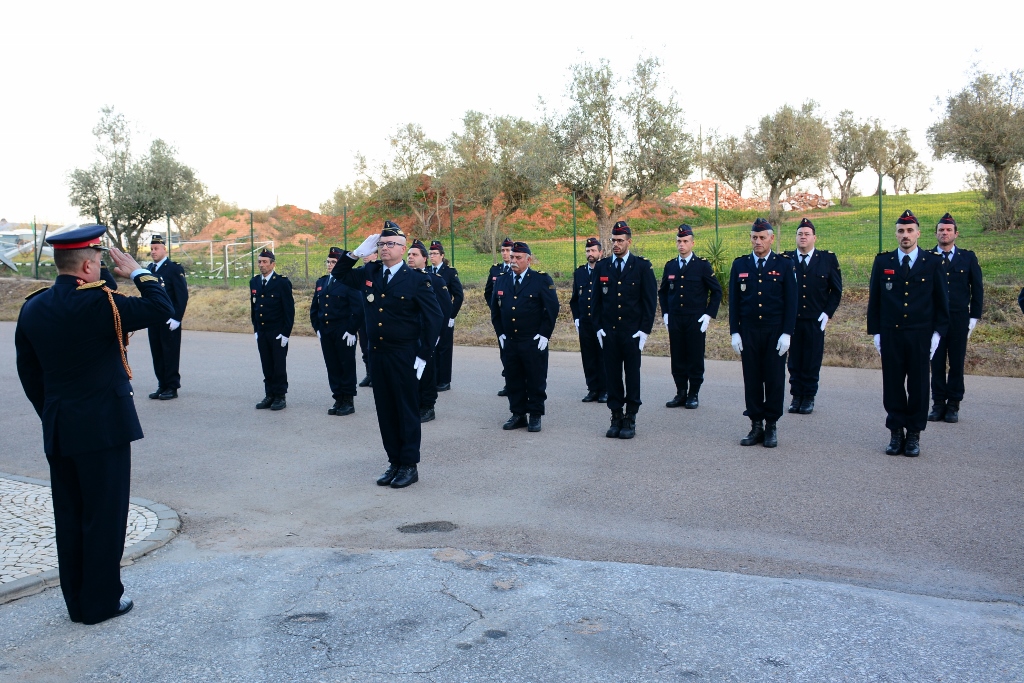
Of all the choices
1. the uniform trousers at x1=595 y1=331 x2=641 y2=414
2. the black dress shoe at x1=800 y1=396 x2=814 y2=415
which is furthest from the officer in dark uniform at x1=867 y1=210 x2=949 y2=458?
the uniform trousers at x1=595 y1=331 x2=641 y2=414

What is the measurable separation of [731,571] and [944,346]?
18.4 ft

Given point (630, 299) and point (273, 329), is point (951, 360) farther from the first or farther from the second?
point (273, 329)

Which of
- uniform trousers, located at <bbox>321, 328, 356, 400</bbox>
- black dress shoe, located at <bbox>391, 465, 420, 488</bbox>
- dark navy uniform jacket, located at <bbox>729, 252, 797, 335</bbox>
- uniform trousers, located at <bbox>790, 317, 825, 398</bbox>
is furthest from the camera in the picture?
uniform trousers, located at <bbox>321, 328, 356, 400</bbox>

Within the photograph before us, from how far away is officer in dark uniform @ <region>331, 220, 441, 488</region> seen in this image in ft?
23.7

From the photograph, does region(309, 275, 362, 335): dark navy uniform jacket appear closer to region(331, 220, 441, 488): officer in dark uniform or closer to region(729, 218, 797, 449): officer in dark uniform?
region(331, 220, 441, 488): officer in dark uniform

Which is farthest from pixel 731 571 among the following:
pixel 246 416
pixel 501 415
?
pixel 246 416

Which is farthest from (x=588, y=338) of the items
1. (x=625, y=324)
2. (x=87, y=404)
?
(x=87, y=404)

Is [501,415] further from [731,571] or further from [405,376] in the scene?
[731,571]

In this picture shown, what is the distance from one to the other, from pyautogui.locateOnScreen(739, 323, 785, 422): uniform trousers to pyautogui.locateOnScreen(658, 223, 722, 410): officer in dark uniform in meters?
1.93

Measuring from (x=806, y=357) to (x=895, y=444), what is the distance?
2.35 metres

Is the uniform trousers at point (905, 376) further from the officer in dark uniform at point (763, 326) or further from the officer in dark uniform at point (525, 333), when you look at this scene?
the officer in dark uniform at point (525, 333)

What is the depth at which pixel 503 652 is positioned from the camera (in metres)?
4.02

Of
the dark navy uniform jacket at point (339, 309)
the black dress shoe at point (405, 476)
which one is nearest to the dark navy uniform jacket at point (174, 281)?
the dark navy uniform jacket at point (339, 309)

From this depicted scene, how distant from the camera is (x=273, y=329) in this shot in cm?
1087
